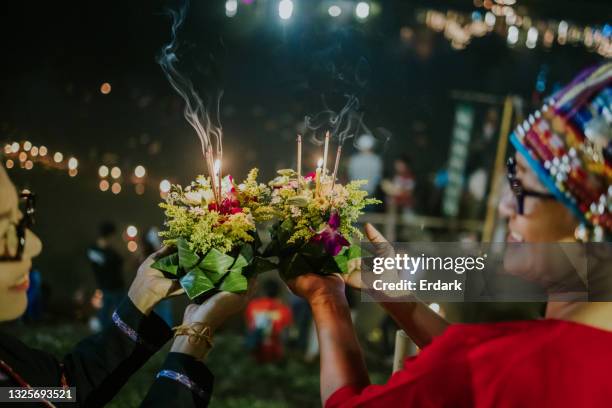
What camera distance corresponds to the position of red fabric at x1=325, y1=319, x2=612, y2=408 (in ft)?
4.82

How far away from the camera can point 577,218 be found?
168cm

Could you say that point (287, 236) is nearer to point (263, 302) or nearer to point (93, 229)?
point (263, 302)

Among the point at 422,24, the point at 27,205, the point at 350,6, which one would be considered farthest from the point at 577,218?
the point at 422,24

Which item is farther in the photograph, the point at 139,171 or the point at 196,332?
the point at 139,171

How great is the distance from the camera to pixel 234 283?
6.97 ft

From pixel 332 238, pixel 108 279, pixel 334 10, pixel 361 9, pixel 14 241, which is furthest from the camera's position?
pixel 108 279

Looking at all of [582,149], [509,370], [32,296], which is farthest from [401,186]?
[509,370]

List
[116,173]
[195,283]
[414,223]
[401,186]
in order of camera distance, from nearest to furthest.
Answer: [195,283], [414,223], [401,186], [116,173]

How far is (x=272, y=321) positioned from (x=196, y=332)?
5.73m

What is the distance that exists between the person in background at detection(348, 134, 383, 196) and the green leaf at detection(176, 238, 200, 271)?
708cm

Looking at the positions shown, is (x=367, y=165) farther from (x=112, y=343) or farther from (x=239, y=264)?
(x=112, y=343)

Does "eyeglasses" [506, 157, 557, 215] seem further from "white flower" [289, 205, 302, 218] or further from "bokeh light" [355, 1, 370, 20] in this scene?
"bokeh light" [355, 1, 370, 20]

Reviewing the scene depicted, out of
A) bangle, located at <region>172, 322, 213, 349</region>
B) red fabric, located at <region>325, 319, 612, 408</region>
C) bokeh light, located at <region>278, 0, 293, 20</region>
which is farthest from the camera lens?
bokeh light, located at <region>278, 0, 293, 20</region>

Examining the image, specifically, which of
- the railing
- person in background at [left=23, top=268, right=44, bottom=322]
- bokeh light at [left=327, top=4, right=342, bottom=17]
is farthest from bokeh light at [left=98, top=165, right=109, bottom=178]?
person in background at [left=23, top=268, right=44, bottom=322]
